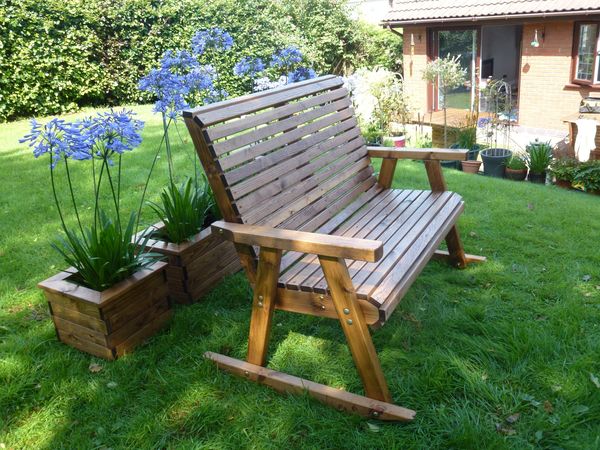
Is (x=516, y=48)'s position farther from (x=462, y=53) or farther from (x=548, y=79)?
(x=548, y=79)

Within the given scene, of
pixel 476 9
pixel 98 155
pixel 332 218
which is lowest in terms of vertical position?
pixel 332 218

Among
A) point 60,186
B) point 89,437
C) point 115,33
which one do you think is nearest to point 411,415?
point 89,437

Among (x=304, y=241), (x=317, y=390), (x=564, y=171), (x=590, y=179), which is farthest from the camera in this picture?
(x=564, y=171)

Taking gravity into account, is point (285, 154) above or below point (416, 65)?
above

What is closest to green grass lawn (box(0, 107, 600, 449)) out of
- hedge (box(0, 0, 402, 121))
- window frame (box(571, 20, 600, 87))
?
hedge (box(0, 0, 402, 121))

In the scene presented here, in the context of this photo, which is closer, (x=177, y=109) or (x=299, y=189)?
(x=299, y=189)

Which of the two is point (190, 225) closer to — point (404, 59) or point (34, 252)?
point (34, 252)

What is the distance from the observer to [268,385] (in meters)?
2.49

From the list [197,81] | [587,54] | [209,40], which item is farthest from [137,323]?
[587,54]

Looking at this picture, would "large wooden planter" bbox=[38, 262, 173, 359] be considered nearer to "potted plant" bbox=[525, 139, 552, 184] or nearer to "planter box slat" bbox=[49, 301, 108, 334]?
"planter box slat" bbox=[49, 301, 108, 334]

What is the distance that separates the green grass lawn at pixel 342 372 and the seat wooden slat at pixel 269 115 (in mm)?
1034

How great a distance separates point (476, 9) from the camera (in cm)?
1218

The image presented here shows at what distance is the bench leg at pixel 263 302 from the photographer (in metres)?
2.31

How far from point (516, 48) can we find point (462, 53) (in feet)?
6.10
